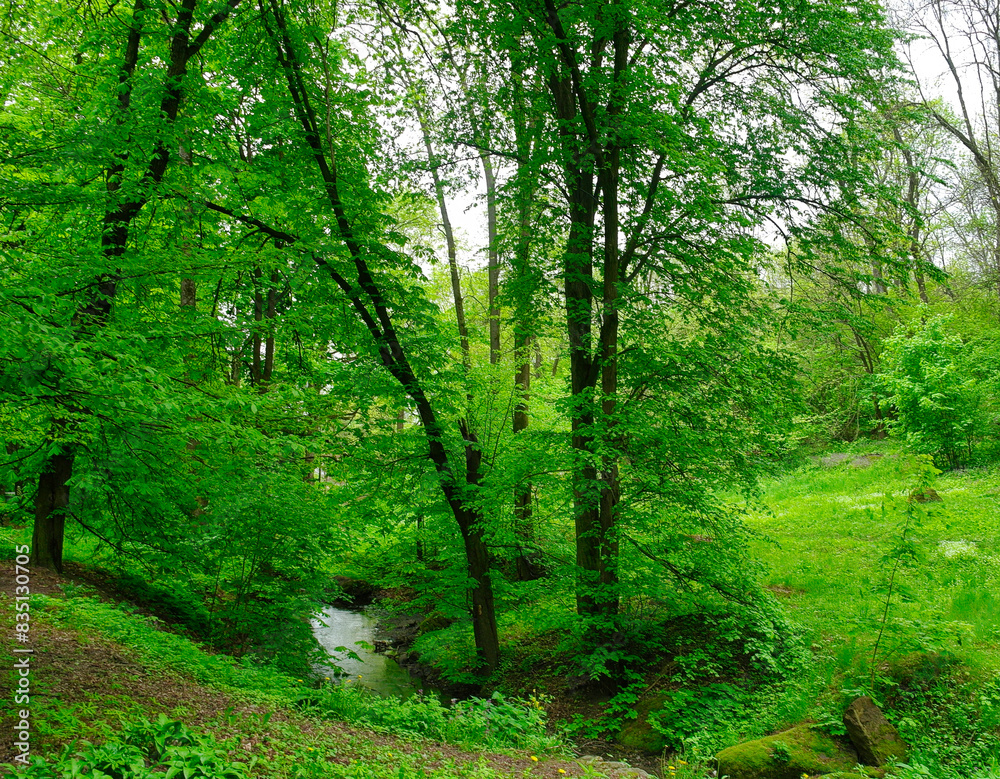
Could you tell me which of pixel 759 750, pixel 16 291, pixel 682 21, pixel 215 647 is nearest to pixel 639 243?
pixel 682 21

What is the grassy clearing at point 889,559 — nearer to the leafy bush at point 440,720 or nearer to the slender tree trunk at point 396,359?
the leafy bush at point 440,720

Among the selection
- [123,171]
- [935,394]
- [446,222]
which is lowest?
Answer: [935,394]

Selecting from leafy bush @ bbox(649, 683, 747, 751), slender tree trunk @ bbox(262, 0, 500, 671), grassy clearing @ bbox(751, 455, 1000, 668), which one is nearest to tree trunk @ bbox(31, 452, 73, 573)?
slender tree trunk @ bbox(262, 0, 500, 671)

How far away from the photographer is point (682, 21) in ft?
22.8

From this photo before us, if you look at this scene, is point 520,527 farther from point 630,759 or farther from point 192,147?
point 192,147

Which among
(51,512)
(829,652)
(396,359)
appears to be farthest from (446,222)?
(829,652)

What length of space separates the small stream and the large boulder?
5442 mm

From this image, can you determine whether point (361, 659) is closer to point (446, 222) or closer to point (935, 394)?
point (446, 222)

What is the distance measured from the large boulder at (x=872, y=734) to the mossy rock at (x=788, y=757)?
0.12 meters

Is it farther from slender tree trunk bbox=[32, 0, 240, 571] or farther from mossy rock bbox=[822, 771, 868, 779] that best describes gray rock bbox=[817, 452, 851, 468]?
slender tree trunk bbox=[32, 0, 240, 571]

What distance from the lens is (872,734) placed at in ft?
16.2

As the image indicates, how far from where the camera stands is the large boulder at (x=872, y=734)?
4.81 meters

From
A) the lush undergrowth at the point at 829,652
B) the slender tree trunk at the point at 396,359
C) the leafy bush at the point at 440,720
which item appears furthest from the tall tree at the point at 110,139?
the lush undergrowth at the point at 829,652

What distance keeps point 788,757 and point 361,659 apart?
278 inches
